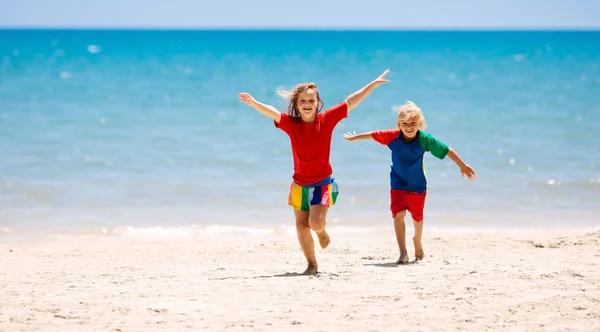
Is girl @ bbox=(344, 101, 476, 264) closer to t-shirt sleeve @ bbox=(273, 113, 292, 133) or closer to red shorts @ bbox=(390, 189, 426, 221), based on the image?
red shorts @ bbox=(390, 189, 426, 221)

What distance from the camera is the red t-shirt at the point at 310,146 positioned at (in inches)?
241

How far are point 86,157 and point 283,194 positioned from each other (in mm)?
4504

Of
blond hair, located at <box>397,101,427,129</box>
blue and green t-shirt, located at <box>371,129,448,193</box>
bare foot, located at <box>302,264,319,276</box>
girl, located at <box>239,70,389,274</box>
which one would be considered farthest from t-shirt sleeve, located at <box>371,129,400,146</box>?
bare foot, located at <box>302,264,319,276</box>

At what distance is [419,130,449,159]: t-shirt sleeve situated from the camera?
21.5 feet

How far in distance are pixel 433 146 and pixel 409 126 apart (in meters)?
0.25

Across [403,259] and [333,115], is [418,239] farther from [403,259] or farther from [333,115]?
[333,115]

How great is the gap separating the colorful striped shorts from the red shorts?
0.79 metres

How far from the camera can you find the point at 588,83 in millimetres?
31438

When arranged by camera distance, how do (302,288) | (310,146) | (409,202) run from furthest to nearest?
(409,202) → (310,146) → (302,288)

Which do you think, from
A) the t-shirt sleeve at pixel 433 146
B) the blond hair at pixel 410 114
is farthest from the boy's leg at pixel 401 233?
the blond hair at pixel 410 114

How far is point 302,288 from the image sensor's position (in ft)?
18.8

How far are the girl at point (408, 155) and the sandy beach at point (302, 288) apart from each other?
451 millimetres

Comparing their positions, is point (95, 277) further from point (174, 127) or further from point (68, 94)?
point (68, 94)

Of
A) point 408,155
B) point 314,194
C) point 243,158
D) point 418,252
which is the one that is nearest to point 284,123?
point 314,194
